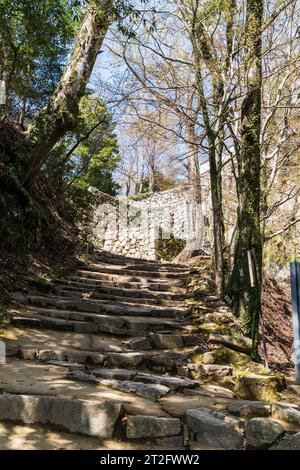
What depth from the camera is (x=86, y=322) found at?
513cm

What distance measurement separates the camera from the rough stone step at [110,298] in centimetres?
639

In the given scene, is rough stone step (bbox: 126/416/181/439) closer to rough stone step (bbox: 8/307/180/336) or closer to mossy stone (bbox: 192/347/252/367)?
mossy stone (bbox: 192/347/252/367)

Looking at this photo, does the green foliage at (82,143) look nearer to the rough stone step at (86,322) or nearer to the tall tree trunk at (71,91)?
the tall tree trunk at (71,91)

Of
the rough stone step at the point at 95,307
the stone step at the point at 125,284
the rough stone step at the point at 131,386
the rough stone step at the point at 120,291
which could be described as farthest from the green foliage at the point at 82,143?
the rough stone step at the point at 131,386

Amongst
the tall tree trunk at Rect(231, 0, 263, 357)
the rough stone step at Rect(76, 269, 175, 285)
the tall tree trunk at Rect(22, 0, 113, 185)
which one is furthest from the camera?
the rough stone step at Rect(76, 269, 175, 285)

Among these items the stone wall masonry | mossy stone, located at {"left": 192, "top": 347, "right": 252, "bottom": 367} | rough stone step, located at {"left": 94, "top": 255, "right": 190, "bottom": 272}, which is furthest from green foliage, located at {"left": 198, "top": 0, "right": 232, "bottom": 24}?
the stone wall masonry

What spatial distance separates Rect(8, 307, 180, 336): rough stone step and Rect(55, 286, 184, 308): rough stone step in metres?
0.94

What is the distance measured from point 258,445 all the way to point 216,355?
2.05 m

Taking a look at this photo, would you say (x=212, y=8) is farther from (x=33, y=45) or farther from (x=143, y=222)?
(x=143, y=222)

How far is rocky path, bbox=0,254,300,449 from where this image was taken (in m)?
2.54

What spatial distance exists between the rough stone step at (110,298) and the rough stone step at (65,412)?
375 centimetres

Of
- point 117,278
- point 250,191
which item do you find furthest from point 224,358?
point 117,278
